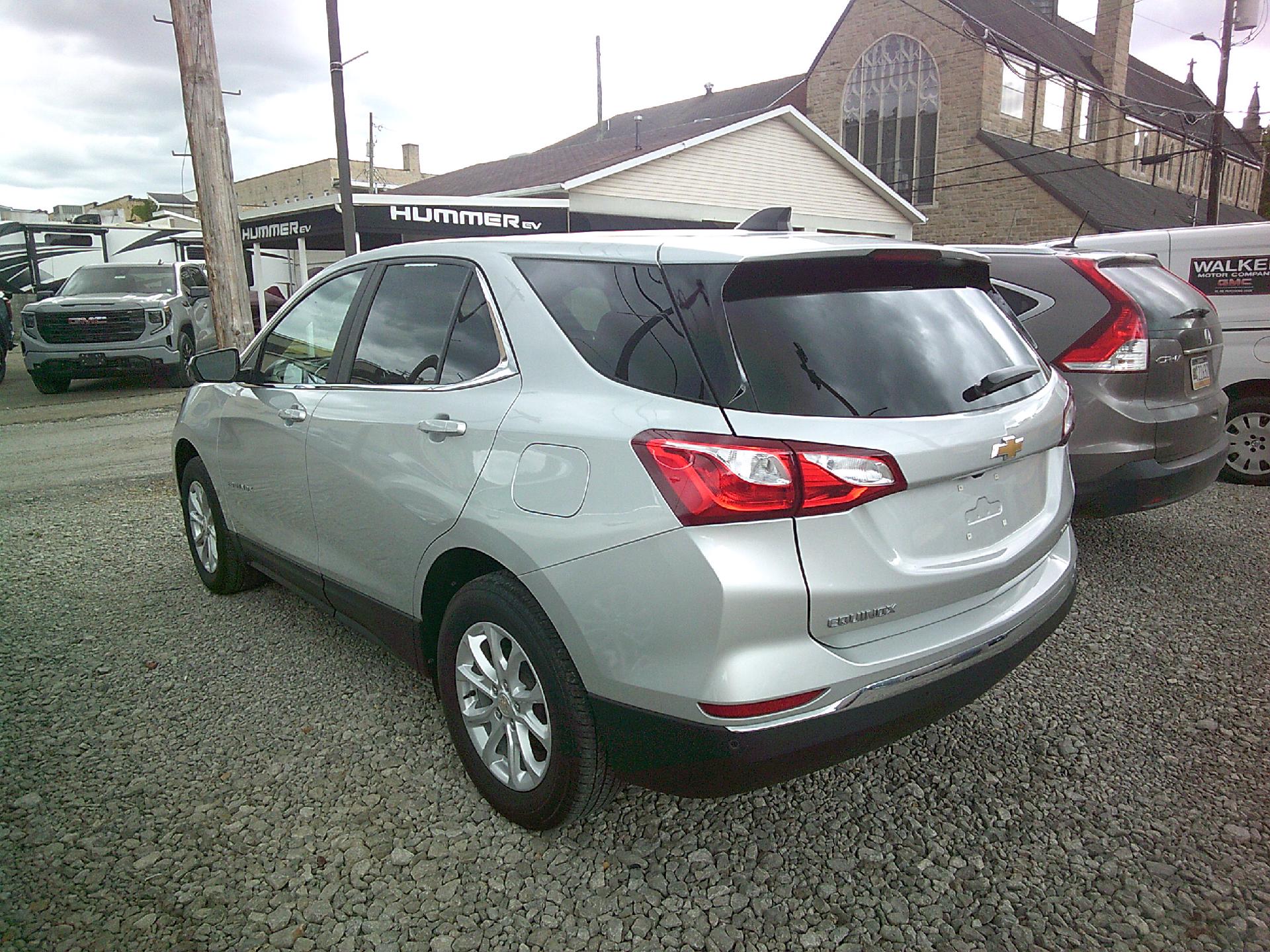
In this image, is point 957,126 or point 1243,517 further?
point 957,126

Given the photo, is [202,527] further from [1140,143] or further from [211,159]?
[1140,143]

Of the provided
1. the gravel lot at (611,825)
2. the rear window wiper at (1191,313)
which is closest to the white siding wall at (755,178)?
the rear window wiper at (1191,313)

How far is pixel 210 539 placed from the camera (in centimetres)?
481

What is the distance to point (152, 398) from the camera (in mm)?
14359

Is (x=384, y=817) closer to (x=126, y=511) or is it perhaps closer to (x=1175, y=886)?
(x=1175, y=886)

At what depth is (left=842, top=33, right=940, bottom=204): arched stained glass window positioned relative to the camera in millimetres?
34000

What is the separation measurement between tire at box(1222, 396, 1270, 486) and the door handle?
20.6 ft

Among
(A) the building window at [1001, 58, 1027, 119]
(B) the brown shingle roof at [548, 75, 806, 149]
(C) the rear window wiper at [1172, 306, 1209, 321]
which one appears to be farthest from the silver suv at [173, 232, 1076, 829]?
(B) the brown shingle roof at [548, 75, 806, 149]

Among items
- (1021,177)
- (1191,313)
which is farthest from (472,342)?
(1021,177)

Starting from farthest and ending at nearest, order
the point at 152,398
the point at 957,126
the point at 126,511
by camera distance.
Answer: the point at 957,126, the point at 152,398, the point at 126,511

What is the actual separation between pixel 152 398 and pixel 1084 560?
45.4ft

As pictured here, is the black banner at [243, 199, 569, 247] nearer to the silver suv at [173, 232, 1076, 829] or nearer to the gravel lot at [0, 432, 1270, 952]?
the gravel lot at [0, 432, 1270, 952]

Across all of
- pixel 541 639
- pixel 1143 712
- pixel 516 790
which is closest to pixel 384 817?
pixel 516 790

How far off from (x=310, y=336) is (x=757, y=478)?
8.27ft
